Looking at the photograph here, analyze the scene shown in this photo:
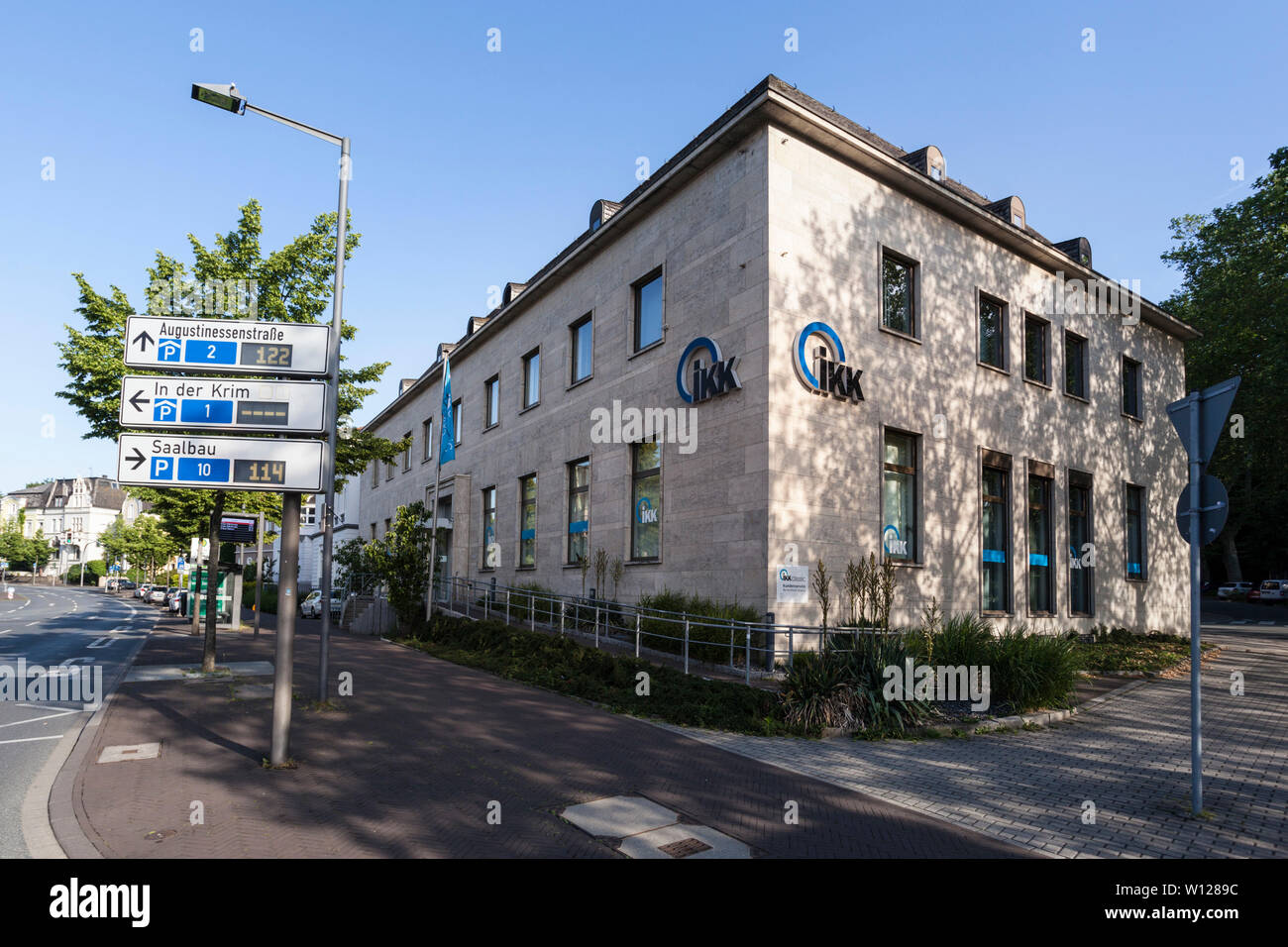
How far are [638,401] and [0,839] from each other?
1406cm

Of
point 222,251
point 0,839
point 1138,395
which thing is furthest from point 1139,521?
point 0,839

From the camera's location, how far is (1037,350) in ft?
69.7

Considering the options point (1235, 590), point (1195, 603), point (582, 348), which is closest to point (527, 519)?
point (582, 348)

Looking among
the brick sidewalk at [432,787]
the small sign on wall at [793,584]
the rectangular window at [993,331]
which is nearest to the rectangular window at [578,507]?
the small sign on wall at [793,584]

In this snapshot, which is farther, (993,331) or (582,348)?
(582,348)

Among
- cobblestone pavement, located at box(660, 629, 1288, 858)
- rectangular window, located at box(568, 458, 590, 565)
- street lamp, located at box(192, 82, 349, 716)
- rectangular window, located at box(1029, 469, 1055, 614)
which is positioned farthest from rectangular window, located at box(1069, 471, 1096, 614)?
street lamp, located at box(192, 82, 349, 716)

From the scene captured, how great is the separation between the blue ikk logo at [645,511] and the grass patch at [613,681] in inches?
141

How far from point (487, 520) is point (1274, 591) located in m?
49.8

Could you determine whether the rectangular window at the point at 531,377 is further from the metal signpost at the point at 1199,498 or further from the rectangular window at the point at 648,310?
the metal signpost at the point at 1199,498

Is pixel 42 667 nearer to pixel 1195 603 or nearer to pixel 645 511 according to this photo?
pixel 645 511

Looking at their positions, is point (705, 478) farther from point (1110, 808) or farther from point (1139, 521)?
point (1139, 521)

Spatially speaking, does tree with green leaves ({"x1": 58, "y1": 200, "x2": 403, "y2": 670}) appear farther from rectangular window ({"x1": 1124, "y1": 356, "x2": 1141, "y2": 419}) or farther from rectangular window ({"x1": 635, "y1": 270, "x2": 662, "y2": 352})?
rectangular window ({"x1": 1124, "y1": 356, "x2": 1141, "y2": 419})

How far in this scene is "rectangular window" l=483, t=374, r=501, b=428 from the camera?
86.8ft

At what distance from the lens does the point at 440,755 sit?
823cm
